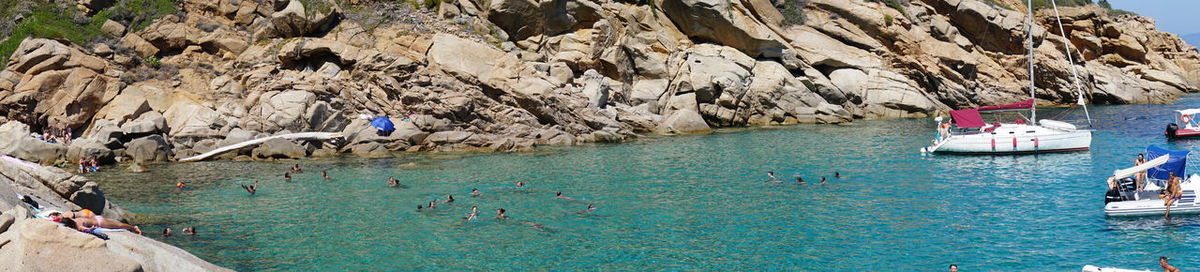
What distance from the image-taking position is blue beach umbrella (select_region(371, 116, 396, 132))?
5025 cm

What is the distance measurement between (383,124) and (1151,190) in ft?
125

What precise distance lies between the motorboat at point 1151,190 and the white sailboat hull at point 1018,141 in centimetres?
1363

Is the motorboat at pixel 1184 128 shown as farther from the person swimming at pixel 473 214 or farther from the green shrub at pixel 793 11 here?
the person swimming at pixel 473 214

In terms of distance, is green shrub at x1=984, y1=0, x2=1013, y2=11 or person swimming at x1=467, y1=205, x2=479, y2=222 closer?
person swimming at x1=467, y1=205, x2=479, y2=222

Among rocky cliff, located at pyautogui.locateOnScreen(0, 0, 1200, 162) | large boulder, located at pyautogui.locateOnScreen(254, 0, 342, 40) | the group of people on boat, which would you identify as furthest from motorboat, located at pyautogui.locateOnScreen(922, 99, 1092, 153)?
large boulder, located at pyautogui.locateOnScreen(254, 0, 342, 40)

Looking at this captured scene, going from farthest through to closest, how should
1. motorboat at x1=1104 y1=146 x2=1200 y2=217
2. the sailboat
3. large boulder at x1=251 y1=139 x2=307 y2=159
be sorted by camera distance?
1. large boulder at x1=251 y1=139 x2=307 y2=159
2. the sailboat
3. motorboat at x1=1104 y1=146 x2=1200 y2=217

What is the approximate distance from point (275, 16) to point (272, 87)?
8.25 metres

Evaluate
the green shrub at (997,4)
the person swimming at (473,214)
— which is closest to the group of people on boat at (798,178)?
the person swimming at (473,214)

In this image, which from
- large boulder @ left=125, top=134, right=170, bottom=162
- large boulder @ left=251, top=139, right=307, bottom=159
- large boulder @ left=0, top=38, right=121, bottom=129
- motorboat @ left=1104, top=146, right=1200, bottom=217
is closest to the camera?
motorboat @ left=1104, top=146, right=1200, bottom=217

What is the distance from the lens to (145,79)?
55812 millimetres

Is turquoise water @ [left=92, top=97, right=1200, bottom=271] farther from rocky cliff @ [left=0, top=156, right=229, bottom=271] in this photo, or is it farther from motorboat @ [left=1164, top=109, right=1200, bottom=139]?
rocky cliff @ [left=0, top=156, right=229, bottom=271]

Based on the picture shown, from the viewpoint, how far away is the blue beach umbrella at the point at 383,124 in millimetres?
50250

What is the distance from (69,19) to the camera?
59.0 metres

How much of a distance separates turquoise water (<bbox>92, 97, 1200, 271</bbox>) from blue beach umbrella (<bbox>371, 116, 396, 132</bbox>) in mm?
3668
